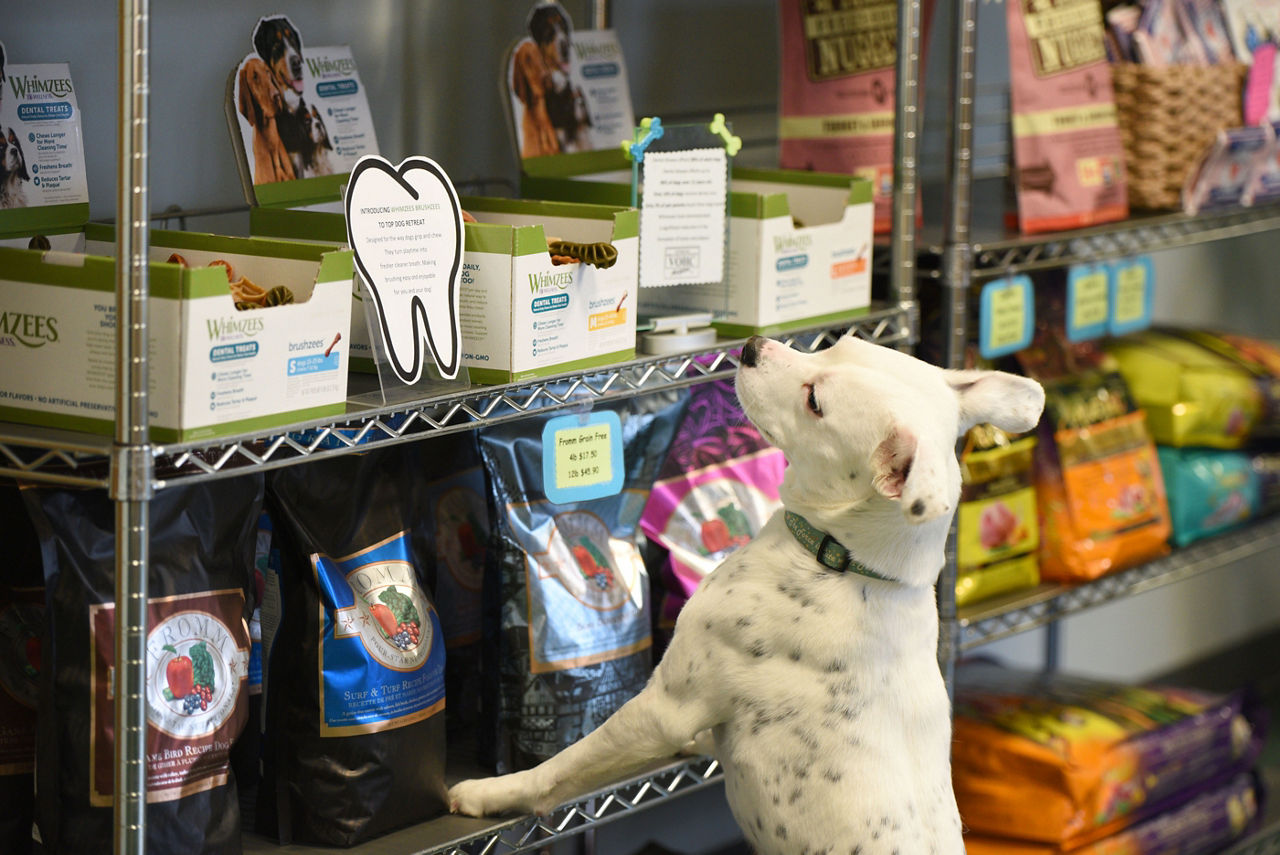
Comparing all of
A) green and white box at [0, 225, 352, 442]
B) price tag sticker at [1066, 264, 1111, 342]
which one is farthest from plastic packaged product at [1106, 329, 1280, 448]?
green and white box at [0, 225, 352, 442]

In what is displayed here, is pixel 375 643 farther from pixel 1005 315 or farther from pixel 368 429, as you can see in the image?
pixel 1005 315

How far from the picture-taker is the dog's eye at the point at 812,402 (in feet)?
5.19

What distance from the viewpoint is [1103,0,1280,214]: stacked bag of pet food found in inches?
97.9

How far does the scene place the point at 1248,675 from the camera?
391 centimetres

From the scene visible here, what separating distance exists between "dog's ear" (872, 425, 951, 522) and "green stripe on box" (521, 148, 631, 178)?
2.60 feet

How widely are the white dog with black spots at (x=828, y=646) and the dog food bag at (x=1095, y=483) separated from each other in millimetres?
893

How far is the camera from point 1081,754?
2.47 m

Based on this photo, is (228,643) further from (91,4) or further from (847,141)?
(847,141)

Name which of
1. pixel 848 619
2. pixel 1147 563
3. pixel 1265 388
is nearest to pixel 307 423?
pixel 848 619

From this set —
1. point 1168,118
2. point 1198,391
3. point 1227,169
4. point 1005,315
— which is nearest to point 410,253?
point 1005,315

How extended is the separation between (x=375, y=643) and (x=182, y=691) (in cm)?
24

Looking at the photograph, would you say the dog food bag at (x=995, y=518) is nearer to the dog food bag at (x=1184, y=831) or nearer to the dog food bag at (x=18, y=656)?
the dog food bag at (x=1184, y=831)

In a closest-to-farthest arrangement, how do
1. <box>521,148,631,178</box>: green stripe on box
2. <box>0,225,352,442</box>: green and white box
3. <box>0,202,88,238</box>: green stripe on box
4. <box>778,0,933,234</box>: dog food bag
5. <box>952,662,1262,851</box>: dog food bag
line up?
<box>0,225,352,442</box>: green and white box, <box>0,202,88,238</box>: green stripe on box, <box>521,148,631,178</box>: green stripe on box, <box>778,0,933,234</box>: dog food bag, <box>952,662,1262,851</box>: dog food bag

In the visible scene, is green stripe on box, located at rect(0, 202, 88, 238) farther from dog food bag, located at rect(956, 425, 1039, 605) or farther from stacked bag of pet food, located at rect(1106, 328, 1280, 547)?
stacked bag of pet food, located at rect(1106, 328, 1280, 547)
